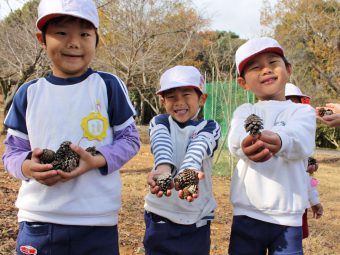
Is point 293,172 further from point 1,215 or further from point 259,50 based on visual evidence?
point 1,215

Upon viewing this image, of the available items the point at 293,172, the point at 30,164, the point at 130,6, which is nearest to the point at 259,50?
the point at 293,172

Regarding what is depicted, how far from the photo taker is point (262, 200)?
1888mm

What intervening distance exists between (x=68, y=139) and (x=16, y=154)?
23cm

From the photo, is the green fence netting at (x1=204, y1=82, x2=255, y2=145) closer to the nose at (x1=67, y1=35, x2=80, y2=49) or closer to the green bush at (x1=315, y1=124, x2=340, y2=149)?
the nose at (x1=67, y1=35, x2=80, y2=49)

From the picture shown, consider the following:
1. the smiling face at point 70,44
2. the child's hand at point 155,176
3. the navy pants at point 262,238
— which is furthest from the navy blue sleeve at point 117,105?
the navy pants at point 262,238

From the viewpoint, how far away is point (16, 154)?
171cm

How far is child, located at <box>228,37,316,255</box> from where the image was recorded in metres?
1.86

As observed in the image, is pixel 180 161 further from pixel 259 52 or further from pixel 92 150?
pixel 259 52

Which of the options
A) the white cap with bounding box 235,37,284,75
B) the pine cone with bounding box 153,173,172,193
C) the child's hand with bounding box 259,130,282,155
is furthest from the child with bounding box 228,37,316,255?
the pine cone with bounding box 153,173,172,193

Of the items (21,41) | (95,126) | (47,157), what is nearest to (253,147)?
(95,126)

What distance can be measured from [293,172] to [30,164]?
43.8 inches

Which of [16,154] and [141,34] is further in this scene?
[141,34]

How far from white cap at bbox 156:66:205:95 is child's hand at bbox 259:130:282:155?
527 mm

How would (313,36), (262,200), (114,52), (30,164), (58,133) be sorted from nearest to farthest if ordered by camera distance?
(30,164)
(58,133)
(262,200)
(114,52)
(313,36)
